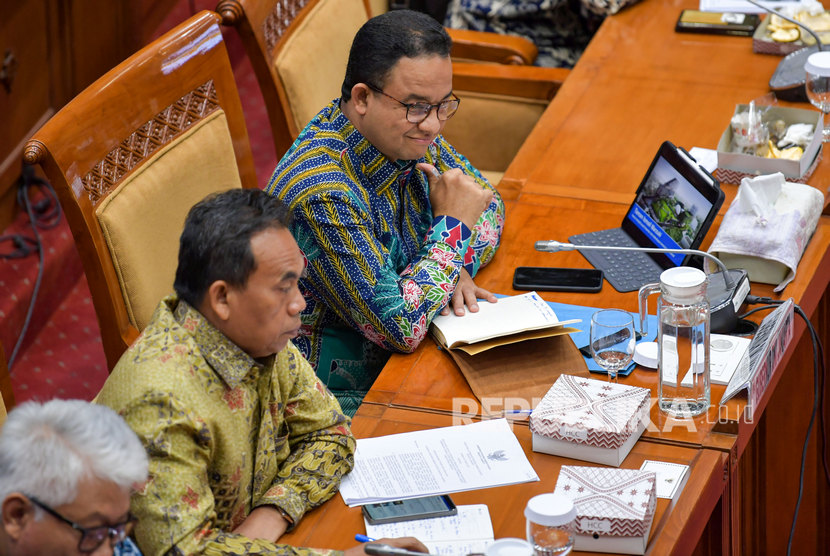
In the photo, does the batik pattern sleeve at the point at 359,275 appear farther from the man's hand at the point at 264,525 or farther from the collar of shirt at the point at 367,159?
the man's hand at the point at 264,525

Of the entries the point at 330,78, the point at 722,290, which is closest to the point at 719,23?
the point at 330,78

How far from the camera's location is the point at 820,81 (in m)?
2.84

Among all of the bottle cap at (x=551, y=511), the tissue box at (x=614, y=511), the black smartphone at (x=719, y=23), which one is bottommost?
the black smartphone at (x=719, y=23)

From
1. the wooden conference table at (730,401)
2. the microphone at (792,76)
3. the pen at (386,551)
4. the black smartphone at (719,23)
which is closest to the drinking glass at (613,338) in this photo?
the wooden conference table at (730,401)

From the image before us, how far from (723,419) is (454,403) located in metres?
0.46

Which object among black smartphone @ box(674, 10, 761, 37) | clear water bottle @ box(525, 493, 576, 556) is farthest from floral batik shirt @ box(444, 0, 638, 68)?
clear water bottle @ box(525, 493, 576, 556)

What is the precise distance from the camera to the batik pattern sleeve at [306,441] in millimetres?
1784

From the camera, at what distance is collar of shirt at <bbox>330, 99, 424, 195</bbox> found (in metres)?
2.24

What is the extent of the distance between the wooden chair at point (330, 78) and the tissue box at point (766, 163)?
29.3 inches

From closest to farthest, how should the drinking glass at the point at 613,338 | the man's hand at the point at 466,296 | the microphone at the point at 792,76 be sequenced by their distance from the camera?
the drinking glass at the point at 613,338
the man's hand at the point at 466,296
the microphone at the point at 792,76

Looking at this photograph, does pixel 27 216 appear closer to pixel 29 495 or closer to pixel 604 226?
pixel 604 226

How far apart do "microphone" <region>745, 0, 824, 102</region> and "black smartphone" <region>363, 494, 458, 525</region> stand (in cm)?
174

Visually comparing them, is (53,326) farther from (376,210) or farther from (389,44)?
(389,44)

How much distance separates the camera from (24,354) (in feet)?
11.4
